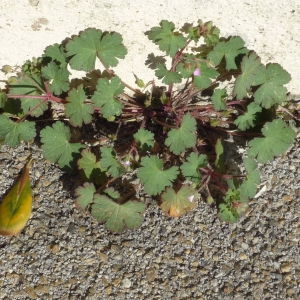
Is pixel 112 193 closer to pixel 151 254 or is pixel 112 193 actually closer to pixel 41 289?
pixel 151 254

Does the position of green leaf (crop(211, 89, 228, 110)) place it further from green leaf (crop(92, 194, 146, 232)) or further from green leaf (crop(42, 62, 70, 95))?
green leaf (crop(42, 62, 70, 95))

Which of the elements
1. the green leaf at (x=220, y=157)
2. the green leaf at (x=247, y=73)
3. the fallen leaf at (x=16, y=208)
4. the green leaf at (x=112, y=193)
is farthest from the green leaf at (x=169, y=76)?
the fallen leaf at (x=16, y=208)

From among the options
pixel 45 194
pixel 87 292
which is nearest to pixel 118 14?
pixel 45 194

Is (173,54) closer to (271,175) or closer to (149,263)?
(271,175)

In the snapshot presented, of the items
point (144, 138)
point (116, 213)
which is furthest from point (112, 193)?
point (144, 138)

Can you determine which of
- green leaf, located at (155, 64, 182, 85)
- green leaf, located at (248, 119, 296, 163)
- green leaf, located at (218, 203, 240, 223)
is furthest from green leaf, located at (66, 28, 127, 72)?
green leaf, located at (218, 203, 240, 223)
